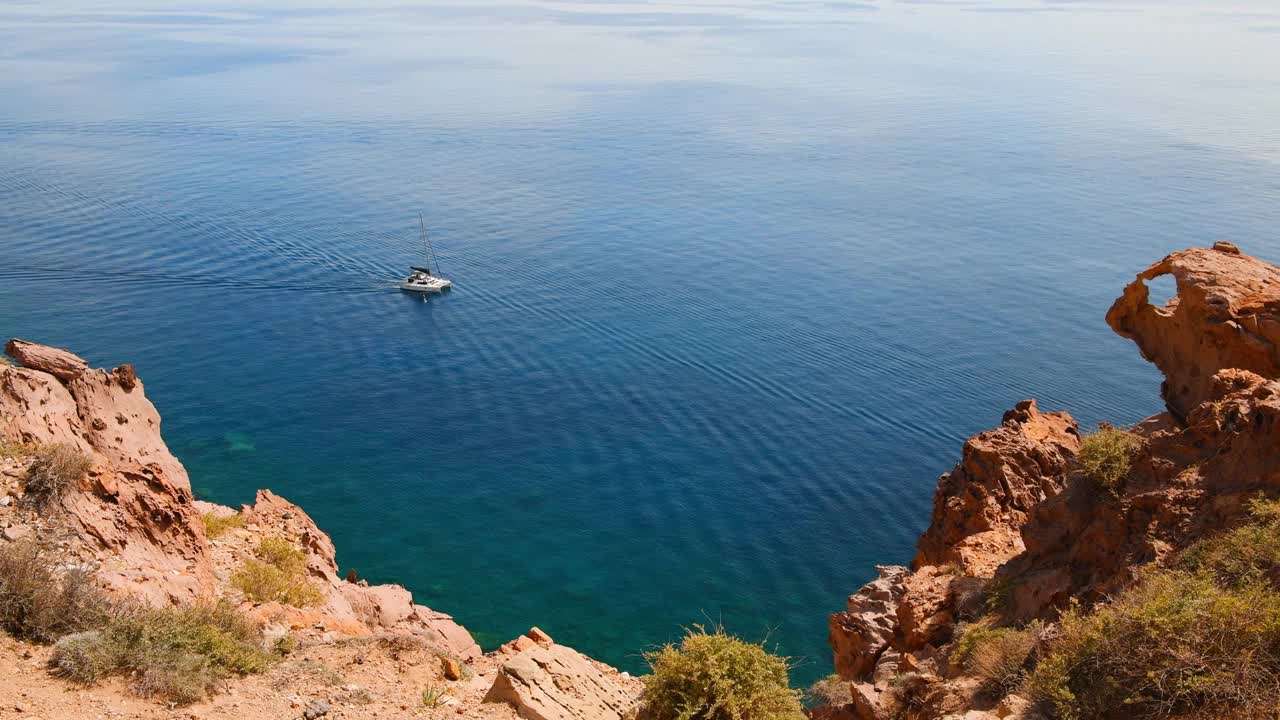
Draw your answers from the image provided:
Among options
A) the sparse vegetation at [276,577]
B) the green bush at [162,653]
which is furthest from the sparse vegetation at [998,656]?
the sparse vegetation at [276,577]

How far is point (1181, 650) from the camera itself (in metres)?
13.2

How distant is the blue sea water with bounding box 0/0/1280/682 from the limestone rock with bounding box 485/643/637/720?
883 inches

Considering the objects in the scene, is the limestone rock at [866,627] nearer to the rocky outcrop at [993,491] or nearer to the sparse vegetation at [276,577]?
the rocky outcrop at [993,491]

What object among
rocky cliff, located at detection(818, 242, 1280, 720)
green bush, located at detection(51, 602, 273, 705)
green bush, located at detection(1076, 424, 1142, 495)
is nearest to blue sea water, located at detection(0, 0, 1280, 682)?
rocky cliff, located at detection(818, 242, 1280, 720)

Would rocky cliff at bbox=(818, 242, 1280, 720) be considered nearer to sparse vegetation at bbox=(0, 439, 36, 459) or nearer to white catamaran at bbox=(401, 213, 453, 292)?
sparse vegetation at bbox=(0, 439, 36, 459)

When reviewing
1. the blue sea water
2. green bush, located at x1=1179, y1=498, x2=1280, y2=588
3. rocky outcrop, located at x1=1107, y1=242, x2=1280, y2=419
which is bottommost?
the blue sea water

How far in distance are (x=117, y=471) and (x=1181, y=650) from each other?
22758 mm

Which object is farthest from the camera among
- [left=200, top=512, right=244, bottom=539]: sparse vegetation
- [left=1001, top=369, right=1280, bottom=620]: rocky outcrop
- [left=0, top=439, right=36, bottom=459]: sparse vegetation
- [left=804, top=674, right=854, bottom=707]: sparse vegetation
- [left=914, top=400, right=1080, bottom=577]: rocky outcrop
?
[left=200, top=512, right=244, bottom=539]: sparse vegetation

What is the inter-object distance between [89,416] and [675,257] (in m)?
73.0

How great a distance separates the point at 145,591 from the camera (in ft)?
64.2

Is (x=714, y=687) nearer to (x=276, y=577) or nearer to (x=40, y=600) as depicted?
(x=40, y=600)

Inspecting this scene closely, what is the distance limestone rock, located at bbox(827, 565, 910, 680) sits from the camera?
2227 cm

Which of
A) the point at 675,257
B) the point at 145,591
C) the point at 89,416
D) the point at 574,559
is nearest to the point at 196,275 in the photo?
the point at 675,257

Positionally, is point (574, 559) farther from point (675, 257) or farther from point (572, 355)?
point (675, 257)
